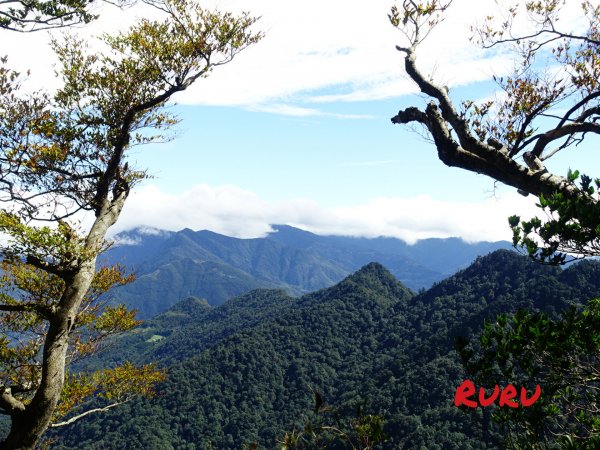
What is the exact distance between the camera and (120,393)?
12.6 metres

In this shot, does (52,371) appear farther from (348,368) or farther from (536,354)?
(348,368)

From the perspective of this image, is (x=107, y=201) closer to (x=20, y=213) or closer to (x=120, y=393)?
(x=20, y=213)

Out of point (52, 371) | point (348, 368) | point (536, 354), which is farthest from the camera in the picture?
point (348, 368)

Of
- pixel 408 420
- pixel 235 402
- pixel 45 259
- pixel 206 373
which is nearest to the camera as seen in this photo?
Answer: pixel 45 259

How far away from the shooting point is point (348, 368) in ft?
505

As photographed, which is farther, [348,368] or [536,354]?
[348,368]

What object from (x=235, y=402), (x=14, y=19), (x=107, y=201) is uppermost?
(x=14, y=19)

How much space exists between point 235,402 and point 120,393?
463 feet

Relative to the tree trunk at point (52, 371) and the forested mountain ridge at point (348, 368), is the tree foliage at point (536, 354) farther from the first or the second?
the forested mountain ridge at point (348, 368)

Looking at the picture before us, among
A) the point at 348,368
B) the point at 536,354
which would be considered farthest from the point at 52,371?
the point at 348,368

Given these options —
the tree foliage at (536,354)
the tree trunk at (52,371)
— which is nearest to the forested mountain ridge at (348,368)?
the tree trunk at (52,371)

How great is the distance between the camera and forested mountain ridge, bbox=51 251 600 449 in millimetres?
96000

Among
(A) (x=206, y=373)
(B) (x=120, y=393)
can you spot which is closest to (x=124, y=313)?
(B) (x=120, y=393)

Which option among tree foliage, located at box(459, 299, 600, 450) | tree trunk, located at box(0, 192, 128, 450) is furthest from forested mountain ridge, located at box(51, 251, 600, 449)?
tree foliage, located at box(459, 299, 600, 450)
